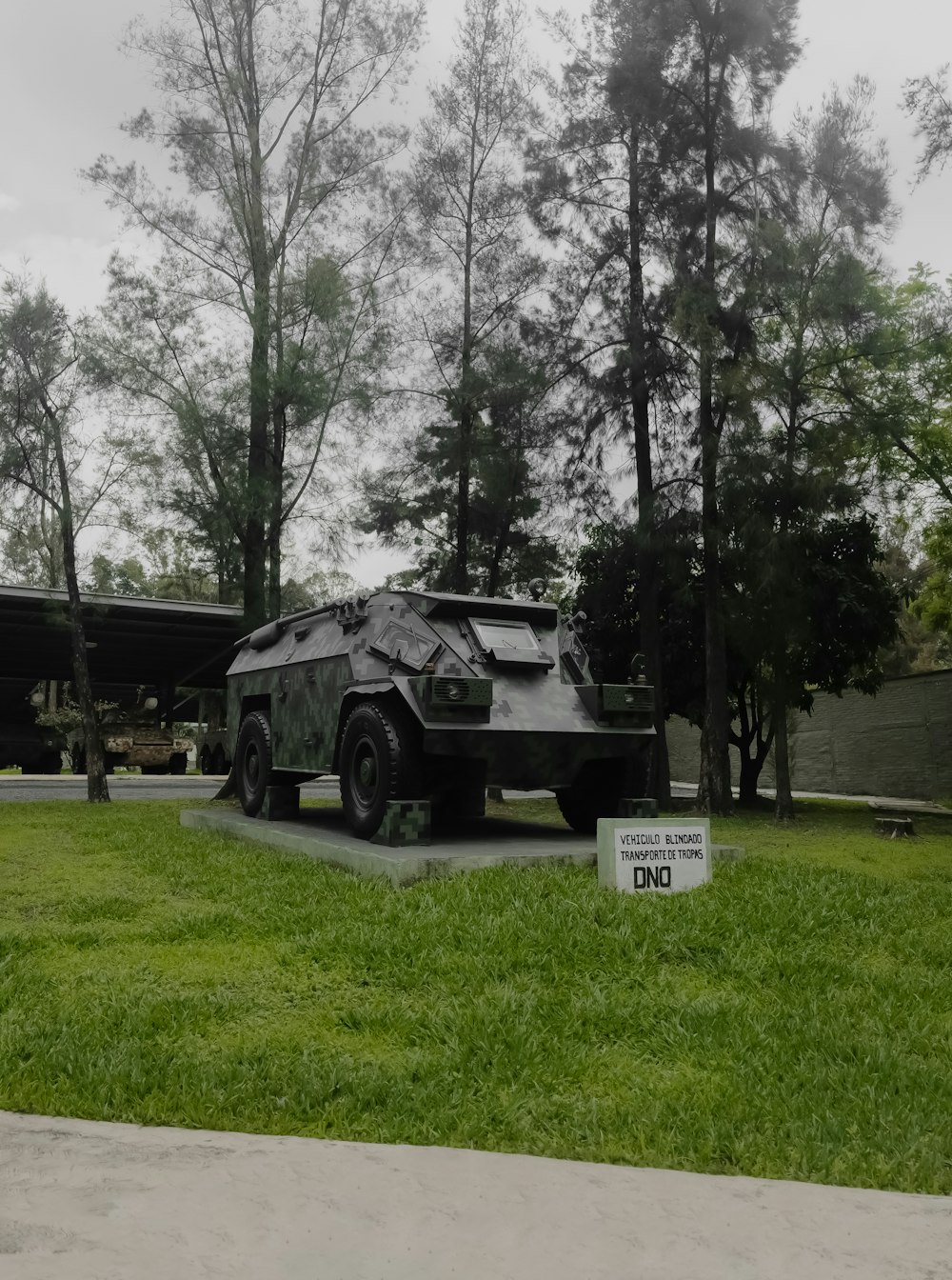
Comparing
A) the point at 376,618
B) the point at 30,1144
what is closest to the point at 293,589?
the point at 376,618

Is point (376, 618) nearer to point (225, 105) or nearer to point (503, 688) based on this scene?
point (503, 688)

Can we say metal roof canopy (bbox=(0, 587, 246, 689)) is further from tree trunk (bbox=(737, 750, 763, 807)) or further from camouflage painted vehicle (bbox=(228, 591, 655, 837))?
tree trunk (bbox=(737, 750, 763, 807))

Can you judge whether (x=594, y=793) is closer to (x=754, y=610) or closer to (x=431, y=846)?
(x=431, y=846)

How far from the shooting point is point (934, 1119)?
12.0 ft

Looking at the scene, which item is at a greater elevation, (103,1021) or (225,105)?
(225,105)

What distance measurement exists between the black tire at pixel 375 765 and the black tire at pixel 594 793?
1813 millimetres

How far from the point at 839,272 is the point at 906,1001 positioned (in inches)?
458

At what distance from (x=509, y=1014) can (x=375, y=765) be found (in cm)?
450

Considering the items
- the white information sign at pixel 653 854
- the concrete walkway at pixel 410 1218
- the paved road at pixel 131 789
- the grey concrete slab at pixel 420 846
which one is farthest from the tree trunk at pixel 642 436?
the concrete walkway at pixel 410 1218

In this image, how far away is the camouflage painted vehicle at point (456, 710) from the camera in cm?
866

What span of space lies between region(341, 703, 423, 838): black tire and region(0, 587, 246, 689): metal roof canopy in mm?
7567

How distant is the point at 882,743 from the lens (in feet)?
74.8

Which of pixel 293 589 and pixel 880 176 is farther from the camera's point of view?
pixel 293 589

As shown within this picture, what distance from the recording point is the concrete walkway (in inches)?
101
